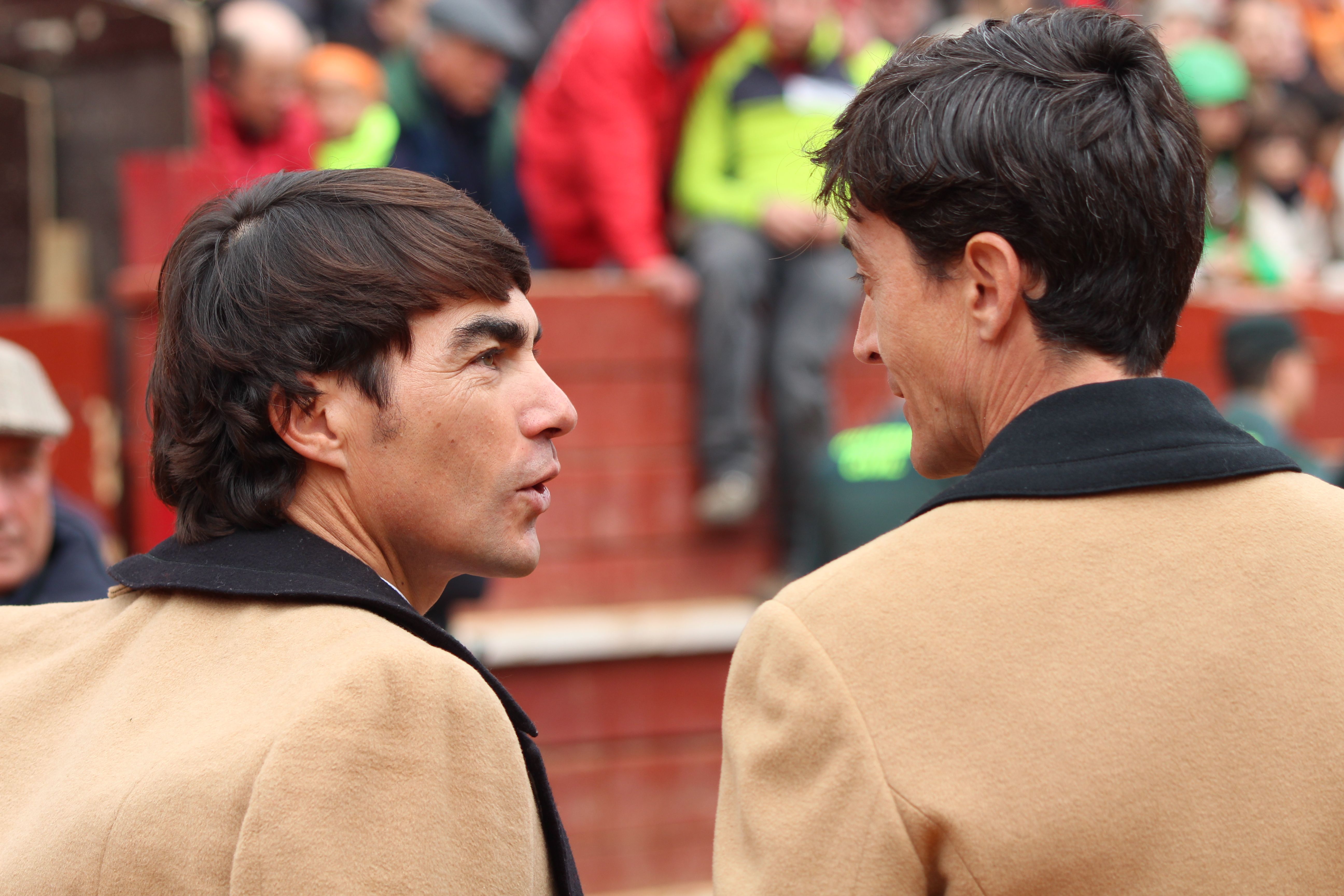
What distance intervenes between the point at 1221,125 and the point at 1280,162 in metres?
0.82

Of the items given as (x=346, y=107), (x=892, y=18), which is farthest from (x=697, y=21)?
(x=346, y=107)

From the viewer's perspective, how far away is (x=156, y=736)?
1.29 m

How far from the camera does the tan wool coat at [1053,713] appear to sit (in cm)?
112

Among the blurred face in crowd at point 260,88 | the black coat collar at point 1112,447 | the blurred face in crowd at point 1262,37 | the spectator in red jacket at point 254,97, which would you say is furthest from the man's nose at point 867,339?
the blurred face in crowd at point 1262,37

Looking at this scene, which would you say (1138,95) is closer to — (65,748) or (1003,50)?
(1003,50)

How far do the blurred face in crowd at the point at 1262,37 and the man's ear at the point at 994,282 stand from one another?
6.80 metres

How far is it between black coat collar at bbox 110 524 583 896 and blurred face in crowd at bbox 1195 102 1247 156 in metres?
5.43

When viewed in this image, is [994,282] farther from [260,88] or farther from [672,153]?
[260,88]

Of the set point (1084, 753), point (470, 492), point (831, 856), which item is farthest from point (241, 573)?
point (1084, 753)

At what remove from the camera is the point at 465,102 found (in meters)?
5.07

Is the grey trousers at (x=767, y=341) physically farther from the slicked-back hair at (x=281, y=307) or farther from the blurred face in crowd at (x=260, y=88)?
the slicked-back hair at (x=281, y=307)

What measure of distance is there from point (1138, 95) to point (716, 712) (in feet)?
13.1

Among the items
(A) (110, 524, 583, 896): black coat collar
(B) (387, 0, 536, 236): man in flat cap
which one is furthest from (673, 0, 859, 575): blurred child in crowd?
(A) (110, 524, 583, 896): black coat collar

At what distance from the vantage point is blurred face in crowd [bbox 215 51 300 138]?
16.9ft
